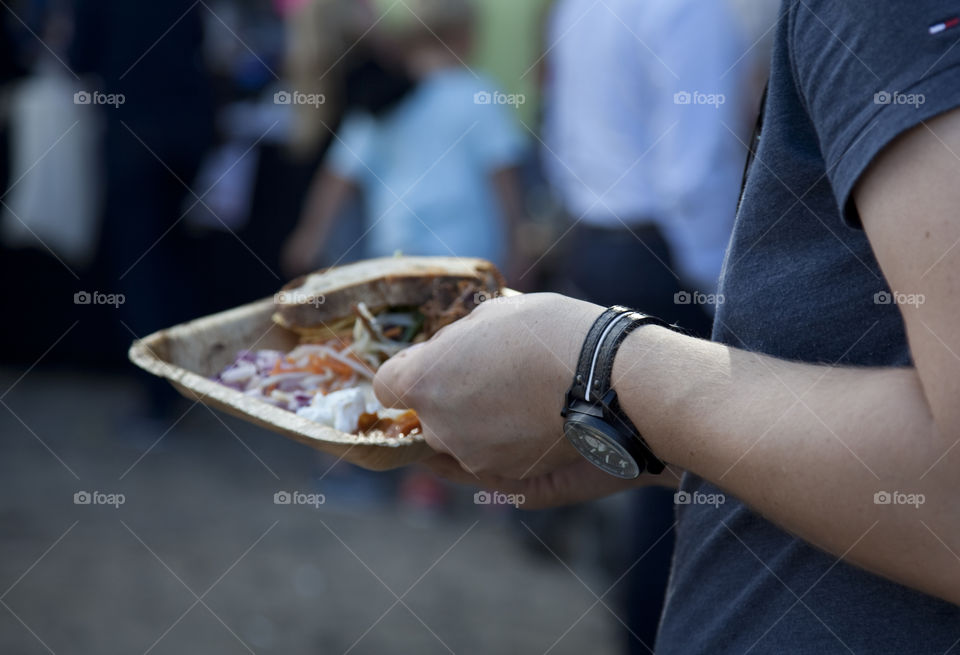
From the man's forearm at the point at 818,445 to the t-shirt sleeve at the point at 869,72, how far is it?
17 centimetres

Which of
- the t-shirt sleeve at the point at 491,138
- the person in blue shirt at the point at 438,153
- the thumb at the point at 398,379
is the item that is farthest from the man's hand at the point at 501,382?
the t-shirt sleeve at the point at 491,138

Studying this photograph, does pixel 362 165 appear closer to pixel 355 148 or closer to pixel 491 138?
pixel 355 148

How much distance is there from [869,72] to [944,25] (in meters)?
0.06

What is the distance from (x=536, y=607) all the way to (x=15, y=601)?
1953mm

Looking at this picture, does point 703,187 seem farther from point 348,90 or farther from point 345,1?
point 345,1

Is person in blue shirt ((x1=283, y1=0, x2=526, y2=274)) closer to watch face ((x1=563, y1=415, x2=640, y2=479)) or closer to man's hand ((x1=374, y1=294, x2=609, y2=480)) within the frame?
man's hand ((x1=374, y1=294, x2=609, y2=480))

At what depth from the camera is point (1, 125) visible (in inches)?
219

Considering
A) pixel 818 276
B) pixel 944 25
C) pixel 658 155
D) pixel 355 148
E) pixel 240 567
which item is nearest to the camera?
pixel 944 25

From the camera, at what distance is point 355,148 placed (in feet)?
13.2

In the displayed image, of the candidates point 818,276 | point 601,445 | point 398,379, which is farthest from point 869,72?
point 398,379

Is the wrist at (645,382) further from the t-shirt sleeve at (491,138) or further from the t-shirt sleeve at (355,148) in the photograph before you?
the t-shirt sleeve at (355,148)

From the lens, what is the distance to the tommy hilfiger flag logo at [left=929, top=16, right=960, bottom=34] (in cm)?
75

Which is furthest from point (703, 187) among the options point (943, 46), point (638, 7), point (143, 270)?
point (143, 270)

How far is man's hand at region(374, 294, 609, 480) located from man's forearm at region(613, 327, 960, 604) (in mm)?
98
